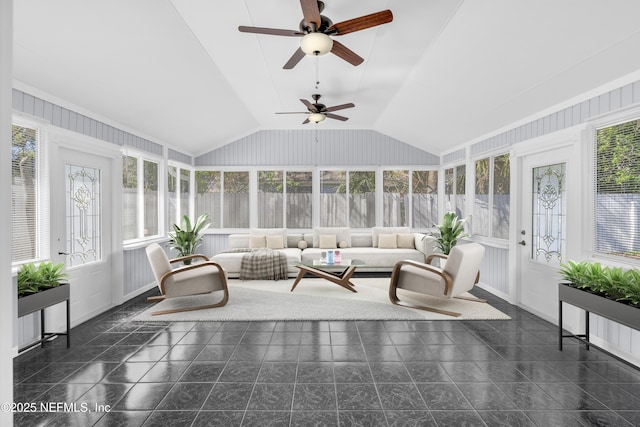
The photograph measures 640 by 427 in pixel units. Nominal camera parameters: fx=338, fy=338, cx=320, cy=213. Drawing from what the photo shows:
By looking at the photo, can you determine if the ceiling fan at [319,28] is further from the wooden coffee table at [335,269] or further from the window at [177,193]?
the window at [177,193]

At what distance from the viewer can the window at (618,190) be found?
2.96 meters

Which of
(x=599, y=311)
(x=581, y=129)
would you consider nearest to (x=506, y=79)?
(x=581, y=129)

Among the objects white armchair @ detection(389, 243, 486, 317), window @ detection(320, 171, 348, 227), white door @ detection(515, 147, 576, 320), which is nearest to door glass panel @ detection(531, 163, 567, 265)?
white door @ detection(515, 147, 576, 320)

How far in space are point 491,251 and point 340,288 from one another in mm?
2484

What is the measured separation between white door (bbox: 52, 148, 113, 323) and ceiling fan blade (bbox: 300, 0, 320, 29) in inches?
121

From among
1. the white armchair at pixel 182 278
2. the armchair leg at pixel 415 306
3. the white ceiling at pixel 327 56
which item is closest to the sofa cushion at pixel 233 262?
the white armchair at pixel 182 278

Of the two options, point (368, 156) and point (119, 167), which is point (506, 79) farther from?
point (119, 167)

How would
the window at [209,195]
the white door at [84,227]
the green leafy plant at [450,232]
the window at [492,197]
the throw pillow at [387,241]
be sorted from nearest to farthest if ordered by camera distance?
the white door at [84,227] → the window at [492,197] → the green leafy plant at [450,232] → the throw pillow at [387,241] → the window at [209,195]

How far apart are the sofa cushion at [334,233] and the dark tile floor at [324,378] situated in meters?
3.36

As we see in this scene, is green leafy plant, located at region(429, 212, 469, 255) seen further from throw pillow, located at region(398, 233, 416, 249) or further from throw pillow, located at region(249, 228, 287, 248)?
throw pillow, located at region(249, 228, 287, 248)

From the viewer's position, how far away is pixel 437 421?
84.2 inches

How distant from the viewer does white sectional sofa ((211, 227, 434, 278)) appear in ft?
20.8

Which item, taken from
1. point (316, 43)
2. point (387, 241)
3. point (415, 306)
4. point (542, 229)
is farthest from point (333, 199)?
point (316, 43)

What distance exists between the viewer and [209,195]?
775cm
